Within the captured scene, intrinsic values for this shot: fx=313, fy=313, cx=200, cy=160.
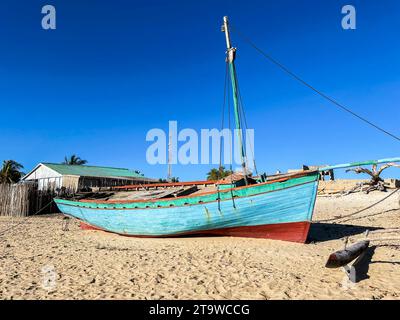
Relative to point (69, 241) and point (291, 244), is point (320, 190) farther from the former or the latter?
point (69, 241)

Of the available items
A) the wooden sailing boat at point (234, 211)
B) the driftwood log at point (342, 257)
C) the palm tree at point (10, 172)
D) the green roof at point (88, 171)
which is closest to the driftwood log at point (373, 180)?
the wooden sailing boat at point (234, 211)

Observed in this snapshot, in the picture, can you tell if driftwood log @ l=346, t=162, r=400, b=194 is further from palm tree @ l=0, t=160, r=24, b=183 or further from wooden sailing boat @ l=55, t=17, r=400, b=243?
palm tree @ l=0, t=160, r=24, b=183

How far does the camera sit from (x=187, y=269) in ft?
26.0

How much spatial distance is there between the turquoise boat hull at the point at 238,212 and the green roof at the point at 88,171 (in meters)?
20.4

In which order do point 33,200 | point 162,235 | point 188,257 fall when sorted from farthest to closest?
point 33,200 → point 162,235 → point 188,257

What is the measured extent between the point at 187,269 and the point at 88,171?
96.2ft

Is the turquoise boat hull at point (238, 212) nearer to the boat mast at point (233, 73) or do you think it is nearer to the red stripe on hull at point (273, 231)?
the red stripe on hull at point (273, 231)

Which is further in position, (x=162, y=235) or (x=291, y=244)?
(x=162, y=235)

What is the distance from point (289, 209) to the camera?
10703 millimetres

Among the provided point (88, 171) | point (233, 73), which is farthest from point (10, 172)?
point (233, 73)

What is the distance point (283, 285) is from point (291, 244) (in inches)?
175

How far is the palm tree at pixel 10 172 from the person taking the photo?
4069 cm

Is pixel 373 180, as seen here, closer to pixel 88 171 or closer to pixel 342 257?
pixel 342 257
